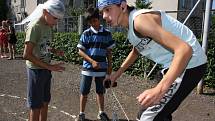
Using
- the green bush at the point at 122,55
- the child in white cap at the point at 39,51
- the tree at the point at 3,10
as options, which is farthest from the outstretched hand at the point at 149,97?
the tree at the point at 3,10

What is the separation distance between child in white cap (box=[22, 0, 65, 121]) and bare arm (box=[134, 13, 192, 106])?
199cm

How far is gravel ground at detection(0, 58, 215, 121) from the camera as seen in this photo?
6461 mm

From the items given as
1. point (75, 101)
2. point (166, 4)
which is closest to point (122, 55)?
point (75, 101)

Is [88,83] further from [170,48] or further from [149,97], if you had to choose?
[149,97]

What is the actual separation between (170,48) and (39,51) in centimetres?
239

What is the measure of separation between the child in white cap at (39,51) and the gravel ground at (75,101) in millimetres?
1505

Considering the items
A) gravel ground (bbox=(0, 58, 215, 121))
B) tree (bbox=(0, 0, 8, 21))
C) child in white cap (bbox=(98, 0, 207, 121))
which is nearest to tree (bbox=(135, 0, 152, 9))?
gravel ground (bbox=(0, 58, 215, 121))

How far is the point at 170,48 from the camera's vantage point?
8.55 feet

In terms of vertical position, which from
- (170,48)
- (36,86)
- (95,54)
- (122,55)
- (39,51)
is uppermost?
(170,48)

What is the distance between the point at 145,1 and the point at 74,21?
19.4m

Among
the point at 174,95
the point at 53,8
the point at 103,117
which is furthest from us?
the point at 103,117

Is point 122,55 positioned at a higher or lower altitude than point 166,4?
lower

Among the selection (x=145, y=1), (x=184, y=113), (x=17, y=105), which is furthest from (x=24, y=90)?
(x=145, y=1)

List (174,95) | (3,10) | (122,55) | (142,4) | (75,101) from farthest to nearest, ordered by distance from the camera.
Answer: (3,10)
(142,4)
(122,55)
(75,101)
(174,95)
